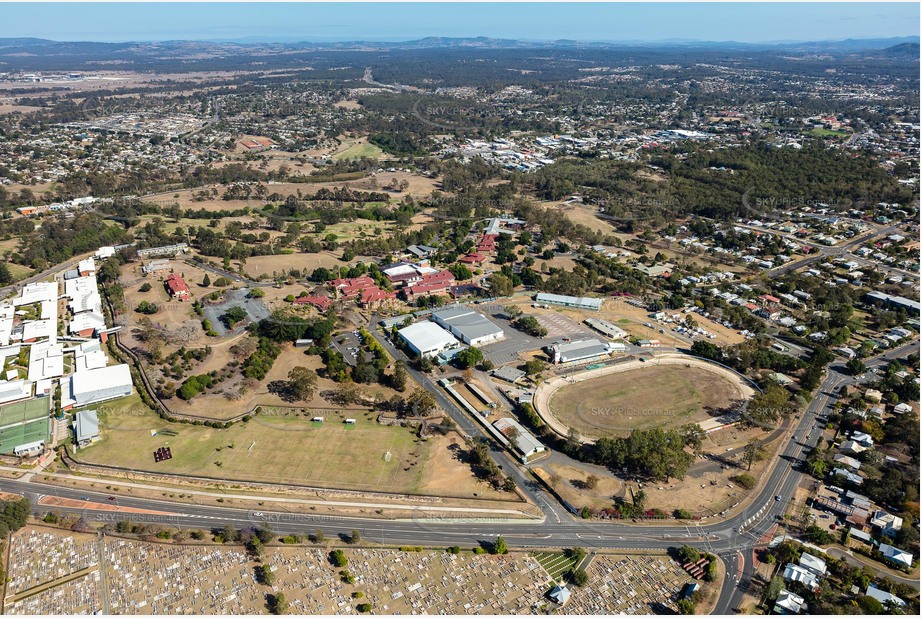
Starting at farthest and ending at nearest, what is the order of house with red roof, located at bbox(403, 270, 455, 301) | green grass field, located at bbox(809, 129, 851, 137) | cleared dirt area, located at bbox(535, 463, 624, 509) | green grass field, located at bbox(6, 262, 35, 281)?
green grass field, located at bbox(809, 129, 851, 137), green grass field, located at bbox(6, 262, 35, 281), house with red roof, located at bbox(403, 270, 455, 301), cleared dirt area, located at bbox(535, 463, 624, 509)

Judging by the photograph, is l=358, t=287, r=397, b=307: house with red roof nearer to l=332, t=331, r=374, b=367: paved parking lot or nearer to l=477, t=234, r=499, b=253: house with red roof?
l=332, t=331, r=374, b=367: paved parking lot

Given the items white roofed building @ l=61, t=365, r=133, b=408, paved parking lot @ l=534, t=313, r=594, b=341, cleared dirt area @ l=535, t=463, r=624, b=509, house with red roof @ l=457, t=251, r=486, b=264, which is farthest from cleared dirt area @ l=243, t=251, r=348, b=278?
cleared dirt area @ l=535, t=463, r=624, b=509

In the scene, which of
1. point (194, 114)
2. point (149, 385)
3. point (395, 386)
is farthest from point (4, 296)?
point (194, 114)

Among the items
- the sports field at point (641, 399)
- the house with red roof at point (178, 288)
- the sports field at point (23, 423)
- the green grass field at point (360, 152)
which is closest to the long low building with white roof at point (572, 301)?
the sports field at point (641, 399)

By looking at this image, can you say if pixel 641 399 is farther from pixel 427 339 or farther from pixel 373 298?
pixel 373 298

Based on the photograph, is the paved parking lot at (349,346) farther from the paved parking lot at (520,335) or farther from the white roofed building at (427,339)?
the paved parking lot at (520,335)

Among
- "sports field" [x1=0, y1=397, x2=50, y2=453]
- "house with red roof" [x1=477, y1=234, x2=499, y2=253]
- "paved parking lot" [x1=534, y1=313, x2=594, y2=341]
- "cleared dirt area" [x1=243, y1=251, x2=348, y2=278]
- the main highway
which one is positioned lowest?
the main highway
